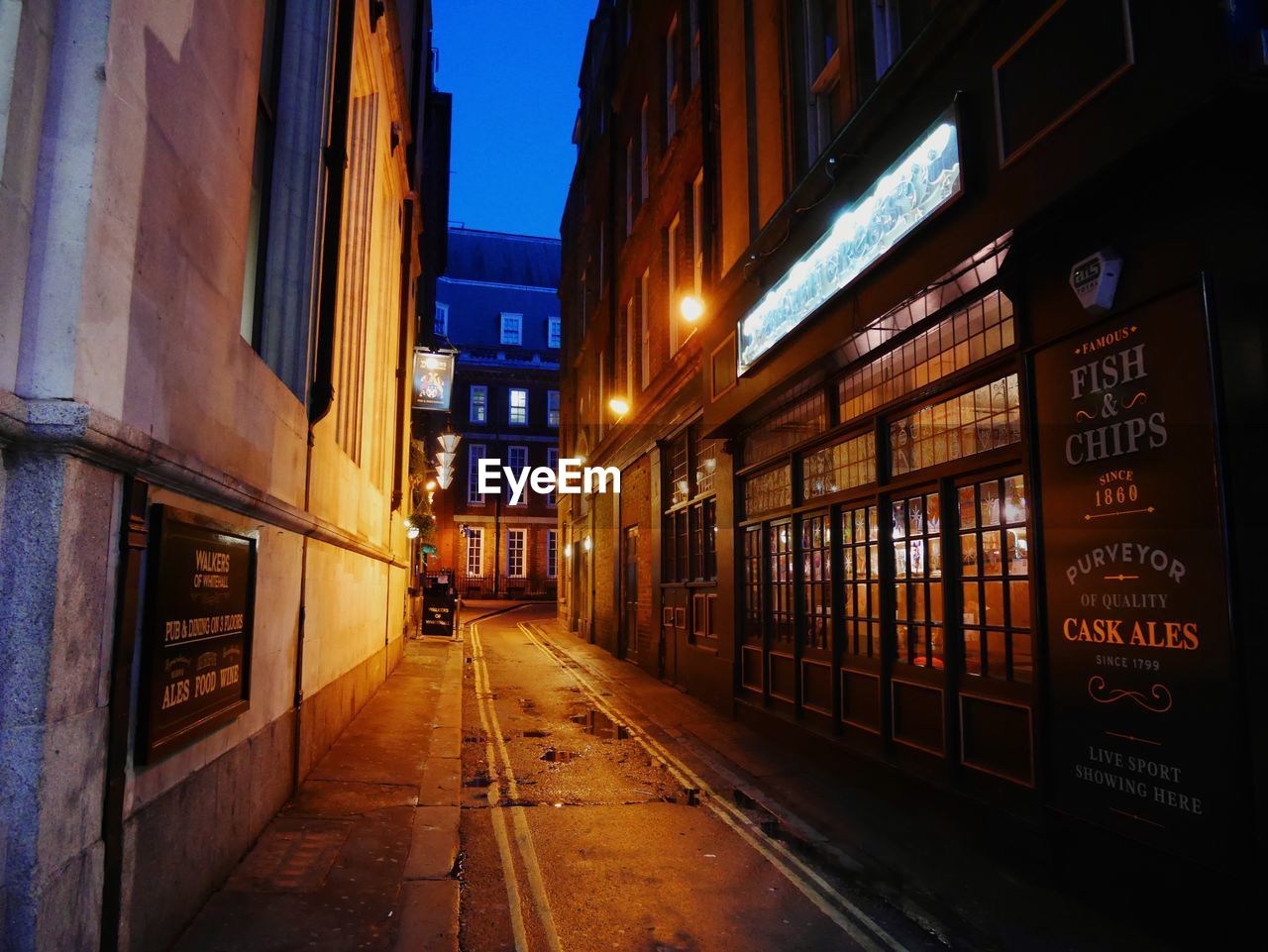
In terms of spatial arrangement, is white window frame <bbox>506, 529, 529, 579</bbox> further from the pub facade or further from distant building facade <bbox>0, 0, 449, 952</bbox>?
distant building facade <bbox>0, 0, 449, 952</bbox>

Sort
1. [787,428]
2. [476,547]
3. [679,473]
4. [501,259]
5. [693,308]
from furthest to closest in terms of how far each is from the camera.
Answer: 1. [501,259]
2. [476,547]
3. [679,473]
4. [693,308]
5. [787,428]

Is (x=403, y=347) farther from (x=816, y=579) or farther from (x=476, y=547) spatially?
(x=476, y=547)

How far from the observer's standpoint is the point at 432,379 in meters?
20.3

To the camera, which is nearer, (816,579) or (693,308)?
(816,579)

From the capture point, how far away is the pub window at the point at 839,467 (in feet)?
27.8

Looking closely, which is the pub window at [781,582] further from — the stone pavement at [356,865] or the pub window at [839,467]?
the stone pavement at [356,865]

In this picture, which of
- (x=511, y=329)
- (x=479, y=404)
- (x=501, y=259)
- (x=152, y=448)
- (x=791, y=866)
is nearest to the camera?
(x=152, y=448)

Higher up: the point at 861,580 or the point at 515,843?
the point at 861,580

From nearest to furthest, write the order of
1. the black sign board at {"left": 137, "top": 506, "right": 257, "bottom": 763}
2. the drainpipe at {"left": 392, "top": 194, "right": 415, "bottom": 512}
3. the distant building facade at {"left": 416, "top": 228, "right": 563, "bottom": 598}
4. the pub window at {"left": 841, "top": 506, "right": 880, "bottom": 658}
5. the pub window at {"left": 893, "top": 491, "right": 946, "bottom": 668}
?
the black sign board at {"left": 137, "top": 506, "right": 257, "bottom": 763}, the pub window at {"left": 893, "top": 491, "right": 946, "bottom": 668}, the pub window at {"left": 841, "top": 506, "right": 880, "bottom": 658}, the drainpipe at {"left": 392, "top": 194, "right": 415, "bottom": 512}, the distant building facade at {"left": 416, "top": 228, "right": 563, "bottom": 598}

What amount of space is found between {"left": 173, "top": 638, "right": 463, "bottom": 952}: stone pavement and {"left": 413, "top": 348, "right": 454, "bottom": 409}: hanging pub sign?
1143 centimetres

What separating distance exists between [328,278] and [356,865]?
5.37 m

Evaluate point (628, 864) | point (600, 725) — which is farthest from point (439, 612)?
point (628, 864)

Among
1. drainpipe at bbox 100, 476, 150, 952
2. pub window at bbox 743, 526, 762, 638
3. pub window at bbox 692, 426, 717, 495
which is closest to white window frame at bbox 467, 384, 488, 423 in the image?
pub window at bbox 692, 426, 717, 495

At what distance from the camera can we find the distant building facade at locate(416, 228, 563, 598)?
4716cm
